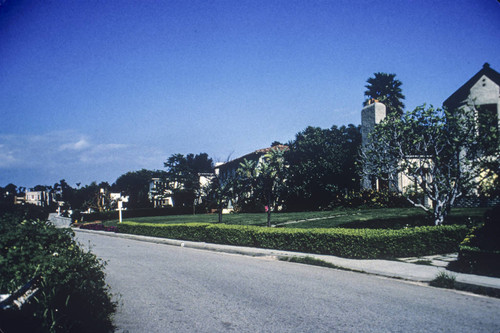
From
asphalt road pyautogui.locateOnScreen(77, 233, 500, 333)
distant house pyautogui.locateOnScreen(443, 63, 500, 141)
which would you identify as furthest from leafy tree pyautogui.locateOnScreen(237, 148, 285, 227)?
distant house pyautogui.locateOnScreen(443, 63, 500, 141)

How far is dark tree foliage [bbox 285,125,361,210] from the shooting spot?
30406mm

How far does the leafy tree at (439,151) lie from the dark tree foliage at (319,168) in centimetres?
1324

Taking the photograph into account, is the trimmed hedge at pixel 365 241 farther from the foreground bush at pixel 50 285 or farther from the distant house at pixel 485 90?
the distant house at pixel 485 90

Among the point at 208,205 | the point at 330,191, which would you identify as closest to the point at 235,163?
the point at 330,191

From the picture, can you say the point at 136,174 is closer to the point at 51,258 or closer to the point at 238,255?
the point at 238,255

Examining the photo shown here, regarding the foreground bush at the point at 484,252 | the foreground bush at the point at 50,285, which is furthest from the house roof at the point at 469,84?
the foreground bush at the point at 50,285

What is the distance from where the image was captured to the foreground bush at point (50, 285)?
12.5ft

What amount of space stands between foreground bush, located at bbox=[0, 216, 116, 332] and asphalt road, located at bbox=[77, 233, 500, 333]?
0.67 m

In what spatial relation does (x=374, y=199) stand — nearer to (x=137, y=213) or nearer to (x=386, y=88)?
(x=386, y=88)

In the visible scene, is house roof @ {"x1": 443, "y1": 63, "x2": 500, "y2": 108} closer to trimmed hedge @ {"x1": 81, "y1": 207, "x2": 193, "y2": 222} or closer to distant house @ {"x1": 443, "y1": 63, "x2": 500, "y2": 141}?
distant house @ {"x1": 443, "y1": 63, "x2": 500, "y2": 141}

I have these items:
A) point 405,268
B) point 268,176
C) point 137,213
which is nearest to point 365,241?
point 405,268

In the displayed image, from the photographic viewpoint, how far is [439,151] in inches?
566

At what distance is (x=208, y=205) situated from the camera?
22.1 meters

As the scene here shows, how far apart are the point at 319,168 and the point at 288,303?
2506 cm
